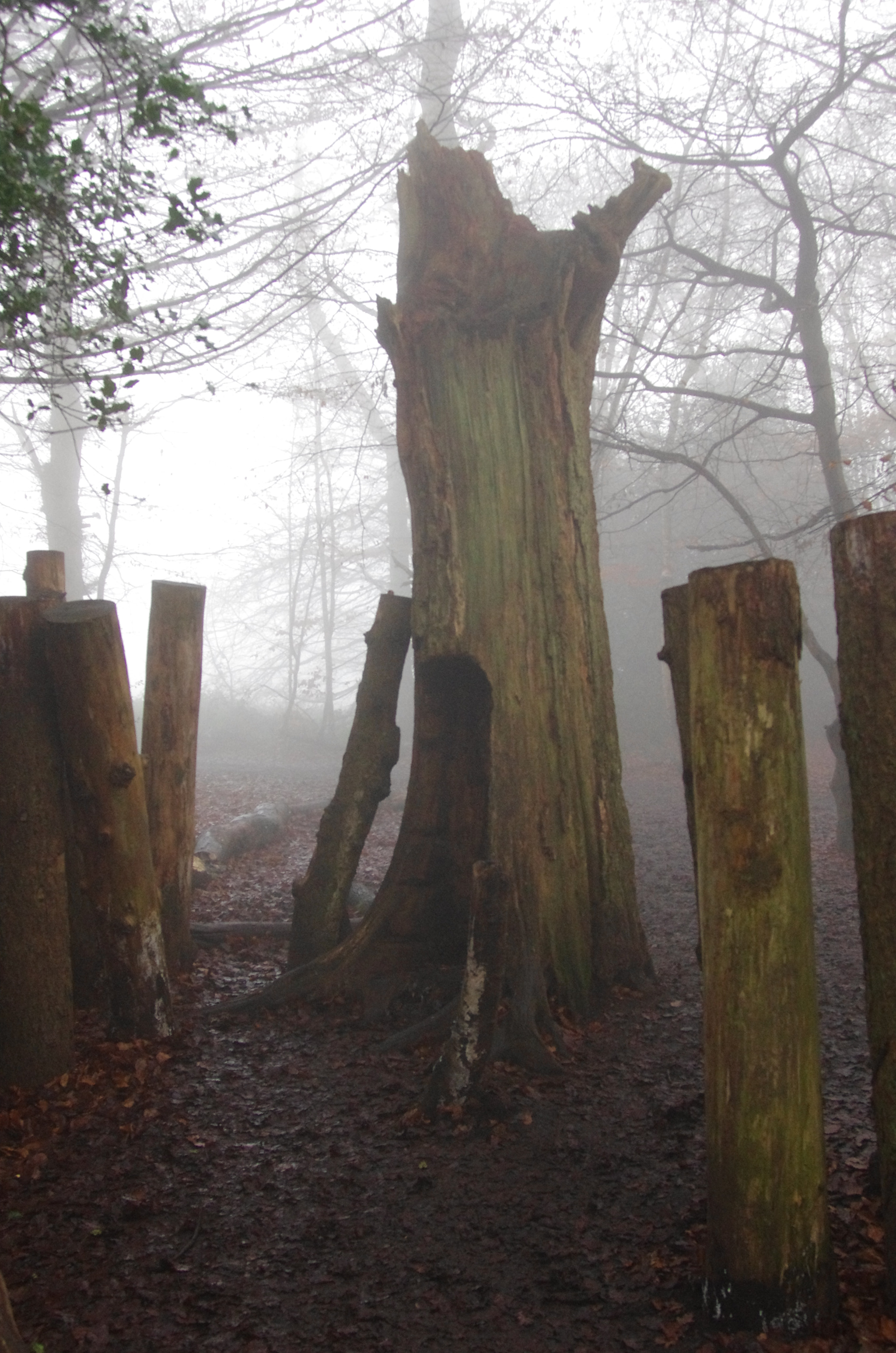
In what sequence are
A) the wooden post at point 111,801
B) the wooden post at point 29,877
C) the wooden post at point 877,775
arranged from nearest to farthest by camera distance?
the wooden post at point 877,775, the wooden post at point 29,877, the wooden post at point 111,801

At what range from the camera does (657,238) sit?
10.9 meters

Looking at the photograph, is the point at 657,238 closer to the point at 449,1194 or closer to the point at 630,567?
the point at 630,567

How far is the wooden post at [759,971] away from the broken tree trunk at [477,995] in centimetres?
128

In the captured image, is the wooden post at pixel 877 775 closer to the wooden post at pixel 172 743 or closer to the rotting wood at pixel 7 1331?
the rotting wood at pixel 7 1331

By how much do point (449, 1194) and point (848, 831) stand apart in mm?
Result: 7080

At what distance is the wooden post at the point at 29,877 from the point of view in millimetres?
4141

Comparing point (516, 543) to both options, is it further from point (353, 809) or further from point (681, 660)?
point (681, 660)

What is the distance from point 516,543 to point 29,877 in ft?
10.1

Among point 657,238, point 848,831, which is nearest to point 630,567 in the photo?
point 657,238

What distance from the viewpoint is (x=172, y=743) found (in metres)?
5.51

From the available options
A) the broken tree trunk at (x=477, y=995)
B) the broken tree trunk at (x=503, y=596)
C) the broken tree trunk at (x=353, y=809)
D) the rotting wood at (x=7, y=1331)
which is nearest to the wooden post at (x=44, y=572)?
the broken tree trunk at (x=353, y=809)

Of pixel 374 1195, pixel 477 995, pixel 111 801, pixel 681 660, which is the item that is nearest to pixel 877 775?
pixel 681 660

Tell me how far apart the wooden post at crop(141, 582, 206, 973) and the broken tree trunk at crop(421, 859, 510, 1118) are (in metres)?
2.26

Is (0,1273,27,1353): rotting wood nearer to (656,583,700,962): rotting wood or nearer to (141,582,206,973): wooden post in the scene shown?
(656,583,700,962): rotting wood
